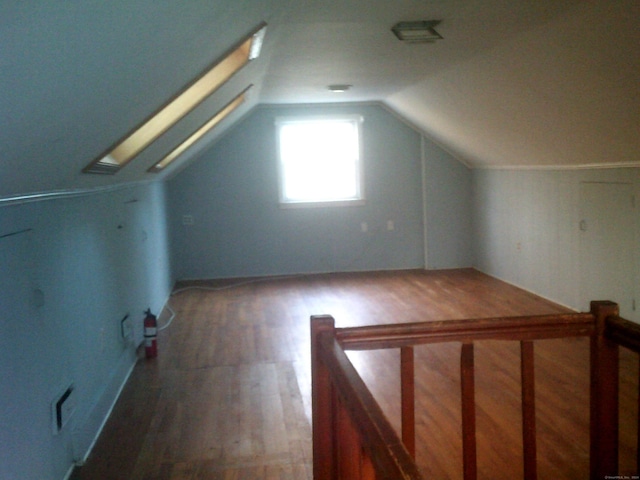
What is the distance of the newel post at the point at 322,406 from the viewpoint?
1738mm

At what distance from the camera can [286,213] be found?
8.05 metres

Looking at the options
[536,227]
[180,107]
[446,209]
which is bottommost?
[536,227]

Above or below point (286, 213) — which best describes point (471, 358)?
below

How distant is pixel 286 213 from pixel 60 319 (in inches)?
206

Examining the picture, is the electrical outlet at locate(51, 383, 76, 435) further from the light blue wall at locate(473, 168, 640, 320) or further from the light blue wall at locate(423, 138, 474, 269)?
the light blue wall at locate(423, 138, 474, 269)

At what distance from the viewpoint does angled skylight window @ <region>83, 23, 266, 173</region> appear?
3543mm

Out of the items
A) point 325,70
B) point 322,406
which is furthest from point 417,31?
point 322,406

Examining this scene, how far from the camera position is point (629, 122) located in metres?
4.05

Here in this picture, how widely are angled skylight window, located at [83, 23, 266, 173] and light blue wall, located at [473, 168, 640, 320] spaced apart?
2.97 meters

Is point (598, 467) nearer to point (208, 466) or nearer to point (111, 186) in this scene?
point (208, 466)

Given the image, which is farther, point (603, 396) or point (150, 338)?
point (150, 338)

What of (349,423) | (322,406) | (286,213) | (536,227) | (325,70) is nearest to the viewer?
(349,423)

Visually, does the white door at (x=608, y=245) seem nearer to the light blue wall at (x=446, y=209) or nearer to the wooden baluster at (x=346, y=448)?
the light blue wall at (x=446, y=209)

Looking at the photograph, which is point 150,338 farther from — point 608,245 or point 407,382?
point 608,245
